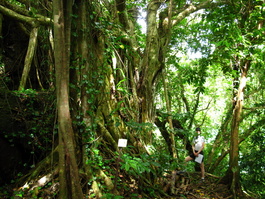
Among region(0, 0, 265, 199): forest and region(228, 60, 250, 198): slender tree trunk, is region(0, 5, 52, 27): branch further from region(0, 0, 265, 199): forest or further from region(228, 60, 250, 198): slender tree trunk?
region(228, 60, 250, 198): slender tree trunk

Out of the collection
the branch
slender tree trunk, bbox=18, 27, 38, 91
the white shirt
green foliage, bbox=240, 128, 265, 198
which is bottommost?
green foliage, bbox=240, 128, 265, 198

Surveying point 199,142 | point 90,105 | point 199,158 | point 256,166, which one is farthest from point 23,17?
point 256,166

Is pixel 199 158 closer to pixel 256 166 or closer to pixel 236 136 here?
pixel 236 136

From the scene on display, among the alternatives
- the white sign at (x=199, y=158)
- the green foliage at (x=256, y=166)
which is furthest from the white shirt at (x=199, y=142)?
the green foliage at (x=256, y=166)

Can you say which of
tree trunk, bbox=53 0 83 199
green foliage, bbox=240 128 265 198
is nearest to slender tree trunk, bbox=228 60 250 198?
green foliage, bbox=240 128 265 198

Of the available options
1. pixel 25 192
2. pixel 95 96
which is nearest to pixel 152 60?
pixel 95 96

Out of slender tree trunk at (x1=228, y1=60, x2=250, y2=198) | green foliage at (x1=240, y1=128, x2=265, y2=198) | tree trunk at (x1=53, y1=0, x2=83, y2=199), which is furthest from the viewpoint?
green foliage at (x1=240, y1=128, x2=265, y2=198)

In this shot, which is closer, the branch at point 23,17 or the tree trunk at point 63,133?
the tree trunk at point 63,133

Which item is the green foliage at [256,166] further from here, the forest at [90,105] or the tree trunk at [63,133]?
the tree trunk at [63,133]

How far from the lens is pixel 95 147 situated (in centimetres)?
360

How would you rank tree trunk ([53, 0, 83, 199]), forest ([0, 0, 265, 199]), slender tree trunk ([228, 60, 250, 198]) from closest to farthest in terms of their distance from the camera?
tree trunk ([53, 0, 83, 199]) → forest ([0, 0, 265, 199]) → slender tree trunk ([228, 60, 250, 198])

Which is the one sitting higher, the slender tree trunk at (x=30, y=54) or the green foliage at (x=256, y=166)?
the slender tree trunk at (x=30, y=54)

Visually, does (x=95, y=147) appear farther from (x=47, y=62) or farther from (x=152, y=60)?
(x=152, y=60)

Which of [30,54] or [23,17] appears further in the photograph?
[23,17]
